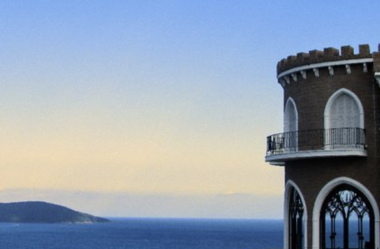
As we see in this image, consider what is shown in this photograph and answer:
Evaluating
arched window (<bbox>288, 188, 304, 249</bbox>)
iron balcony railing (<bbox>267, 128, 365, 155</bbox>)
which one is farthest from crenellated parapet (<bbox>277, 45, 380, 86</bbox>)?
arched window (<bbox>288, 188, 304, 249</bbox>)

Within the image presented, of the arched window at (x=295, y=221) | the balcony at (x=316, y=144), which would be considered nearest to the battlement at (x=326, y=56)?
the balcony at (x=316, y=144)

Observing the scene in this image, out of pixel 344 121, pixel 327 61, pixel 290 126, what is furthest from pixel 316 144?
pixel 327 61

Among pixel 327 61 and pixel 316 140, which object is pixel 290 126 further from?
pixel 327 61

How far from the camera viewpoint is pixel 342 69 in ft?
86.8

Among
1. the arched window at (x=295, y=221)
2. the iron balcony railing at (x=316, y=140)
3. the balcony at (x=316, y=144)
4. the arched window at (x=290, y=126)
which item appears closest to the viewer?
the balcony at (x=316, y=144)

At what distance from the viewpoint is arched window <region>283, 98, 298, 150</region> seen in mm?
27656

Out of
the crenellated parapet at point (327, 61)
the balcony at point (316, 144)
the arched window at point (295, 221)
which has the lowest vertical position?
the arched window at point (295, 221)

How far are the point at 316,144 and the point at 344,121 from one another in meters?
1.29

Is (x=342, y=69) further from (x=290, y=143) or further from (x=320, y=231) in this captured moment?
(x=320, y=231)

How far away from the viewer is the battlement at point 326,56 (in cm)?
2594

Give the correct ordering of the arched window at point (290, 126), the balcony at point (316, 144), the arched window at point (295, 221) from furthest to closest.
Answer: the arched window at point (295, 221)
the arched window at point (290, 126)
the balcony at point (316, 144)

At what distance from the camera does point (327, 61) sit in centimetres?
2658

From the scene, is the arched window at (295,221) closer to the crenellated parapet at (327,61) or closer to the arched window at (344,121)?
the arched window at (344,121)

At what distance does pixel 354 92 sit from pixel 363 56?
1304 millimetres
